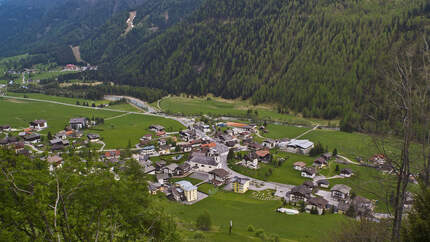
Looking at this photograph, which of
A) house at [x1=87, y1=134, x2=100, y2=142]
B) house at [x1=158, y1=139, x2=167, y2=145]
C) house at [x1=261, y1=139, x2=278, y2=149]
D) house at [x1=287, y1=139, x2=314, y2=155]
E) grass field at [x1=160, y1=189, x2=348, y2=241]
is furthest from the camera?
house at [x1=87, y1=134, x2=100, y2=142]

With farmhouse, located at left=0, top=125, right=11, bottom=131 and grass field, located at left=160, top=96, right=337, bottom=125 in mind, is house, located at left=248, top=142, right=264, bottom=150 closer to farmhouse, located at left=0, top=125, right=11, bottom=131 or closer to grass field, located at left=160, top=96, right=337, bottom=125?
grass field, located at left=160, top=96, right=337, bottom=125

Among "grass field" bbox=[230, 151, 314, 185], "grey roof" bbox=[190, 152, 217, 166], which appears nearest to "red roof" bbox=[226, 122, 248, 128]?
"grass field" bbox=[230, 151, 314, 185]

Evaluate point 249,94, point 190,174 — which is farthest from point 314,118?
point 190,174

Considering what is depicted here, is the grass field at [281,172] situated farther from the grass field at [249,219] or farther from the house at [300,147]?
the grass field at [249,219]

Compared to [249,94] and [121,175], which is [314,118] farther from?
[121,175]

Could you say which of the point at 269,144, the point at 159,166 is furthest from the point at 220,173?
the point at 269,144

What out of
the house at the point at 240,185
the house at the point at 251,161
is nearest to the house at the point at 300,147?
the house at the point at 251,161

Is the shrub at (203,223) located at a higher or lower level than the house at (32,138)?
higher
